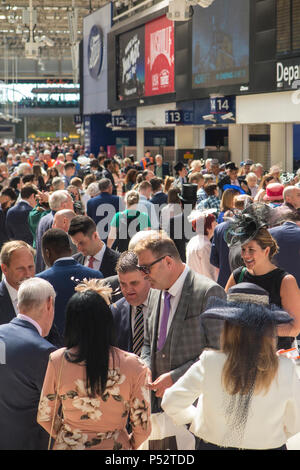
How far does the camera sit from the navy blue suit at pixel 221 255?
6.01m

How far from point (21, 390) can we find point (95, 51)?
31188mm

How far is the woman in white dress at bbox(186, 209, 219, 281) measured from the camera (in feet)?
21.9

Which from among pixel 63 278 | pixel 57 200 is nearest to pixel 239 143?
pixel 57 200

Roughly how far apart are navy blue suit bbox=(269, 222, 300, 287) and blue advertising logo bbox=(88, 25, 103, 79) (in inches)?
1097

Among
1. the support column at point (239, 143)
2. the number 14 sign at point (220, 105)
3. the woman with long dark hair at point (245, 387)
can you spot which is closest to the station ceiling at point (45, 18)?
the support column at point (239, 143)

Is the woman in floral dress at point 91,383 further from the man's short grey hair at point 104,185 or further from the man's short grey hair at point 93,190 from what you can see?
the man's short grey hair at point 93,190

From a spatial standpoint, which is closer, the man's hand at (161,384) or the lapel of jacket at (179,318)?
the man's hand at (161,384)

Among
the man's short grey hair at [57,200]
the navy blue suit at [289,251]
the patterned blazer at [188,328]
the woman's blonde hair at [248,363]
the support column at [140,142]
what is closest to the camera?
the woman's blonde hair at [248,363]

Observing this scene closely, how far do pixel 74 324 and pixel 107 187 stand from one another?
22.1ft

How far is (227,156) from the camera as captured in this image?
20.5 meters

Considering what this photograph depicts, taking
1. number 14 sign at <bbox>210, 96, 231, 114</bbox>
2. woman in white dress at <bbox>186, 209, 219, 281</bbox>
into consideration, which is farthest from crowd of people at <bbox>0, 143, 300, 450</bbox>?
number 14 sign at <bbox>210, 96, 231, 114</bbox>

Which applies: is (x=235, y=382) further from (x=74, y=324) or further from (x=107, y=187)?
(x=107, y=187)

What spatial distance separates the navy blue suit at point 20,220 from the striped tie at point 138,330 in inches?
193
